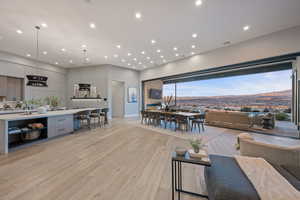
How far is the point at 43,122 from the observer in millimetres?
4113

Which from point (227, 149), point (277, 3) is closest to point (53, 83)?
point (227, 149)

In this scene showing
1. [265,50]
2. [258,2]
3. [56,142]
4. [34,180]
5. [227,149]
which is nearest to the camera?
[34,180]

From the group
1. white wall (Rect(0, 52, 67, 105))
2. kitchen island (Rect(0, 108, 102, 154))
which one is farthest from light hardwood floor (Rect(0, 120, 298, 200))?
white wall (Rect(0, 52, 67, 105))

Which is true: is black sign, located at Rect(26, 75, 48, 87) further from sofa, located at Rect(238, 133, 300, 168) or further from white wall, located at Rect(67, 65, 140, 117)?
sofa, located at Rect(238, 133, 300, 168)

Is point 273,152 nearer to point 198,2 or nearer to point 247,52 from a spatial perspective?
point 198,2

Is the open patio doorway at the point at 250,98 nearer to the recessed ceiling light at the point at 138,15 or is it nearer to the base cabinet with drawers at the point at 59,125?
the recessed ceiling light at the point at 138,15

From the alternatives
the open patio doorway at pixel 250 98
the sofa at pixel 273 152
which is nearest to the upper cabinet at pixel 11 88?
the sofa at pixel 273 152

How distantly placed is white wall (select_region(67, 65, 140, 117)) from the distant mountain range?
5267 mm

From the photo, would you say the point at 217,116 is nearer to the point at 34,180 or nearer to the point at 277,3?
the point at 277,3

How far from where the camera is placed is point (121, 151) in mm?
3307

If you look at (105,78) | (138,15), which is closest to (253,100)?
(138,15)

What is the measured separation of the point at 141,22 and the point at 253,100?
875 cm

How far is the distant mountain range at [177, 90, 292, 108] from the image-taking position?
7.65m

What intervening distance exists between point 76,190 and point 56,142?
9.33ft
